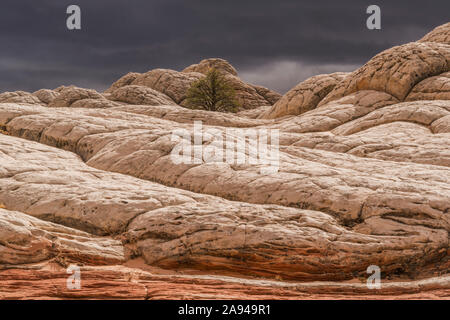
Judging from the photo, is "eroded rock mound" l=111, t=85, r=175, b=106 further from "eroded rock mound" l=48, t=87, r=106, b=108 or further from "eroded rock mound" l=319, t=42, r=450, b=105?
"eroded rock mound" l=319, t=42, r=450, b=105

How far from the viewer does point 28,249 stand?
32.3 ft

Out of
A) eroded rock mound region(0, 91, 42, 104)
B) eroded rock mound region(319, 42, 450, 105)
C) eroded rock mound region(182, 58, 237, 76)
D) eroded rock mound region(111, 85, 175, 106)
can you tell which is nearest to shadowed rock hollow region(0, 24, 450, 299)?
eroded rock mound region(319, 42, 450, 105)

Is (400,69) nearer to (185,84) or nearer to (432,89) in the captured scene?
(432,89)

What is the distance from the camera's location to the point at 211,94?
187 feet

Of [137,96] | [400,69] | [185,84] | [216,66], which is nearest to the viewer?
[400,69]

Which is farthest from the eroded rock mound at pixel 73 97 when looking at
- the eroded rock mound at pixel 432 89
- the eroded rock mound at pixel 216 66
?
the eroded rock mound at pixel 216 66

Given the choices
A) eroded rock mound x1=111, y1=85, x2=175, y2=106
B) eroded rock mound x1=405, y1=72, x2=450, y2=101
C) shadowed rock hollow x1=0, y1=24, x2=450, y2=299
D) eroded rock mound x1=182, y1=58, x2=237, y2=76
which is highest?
eroded rock mound x1=182, y1=58, x2=237, y2=76

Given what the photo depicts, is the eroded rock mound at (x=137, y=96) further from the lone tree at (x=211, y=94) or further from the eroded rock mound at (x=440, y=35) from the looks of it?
the eroded rock mound at (x=440, y=35)

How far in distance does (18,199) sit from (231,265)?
284 inches

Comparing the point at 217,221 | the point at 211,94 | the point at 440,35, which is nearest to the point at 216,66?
the point at 211,94

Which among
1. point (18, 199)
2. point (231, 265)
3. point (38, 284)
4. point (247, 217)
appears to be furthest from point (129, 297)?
point (18, 199)

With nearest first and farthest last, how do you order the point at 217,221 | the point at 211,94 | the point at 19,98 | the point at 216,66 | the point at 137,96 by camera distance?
the point at 217,221 → the point at 137,96 → the point at 19,98 → the point at 211,94 → the point at 216,66

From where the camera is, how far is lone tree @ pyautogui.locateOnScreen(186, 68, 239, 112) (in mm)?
56531

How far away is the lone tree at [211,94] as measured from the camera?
5653 cm
